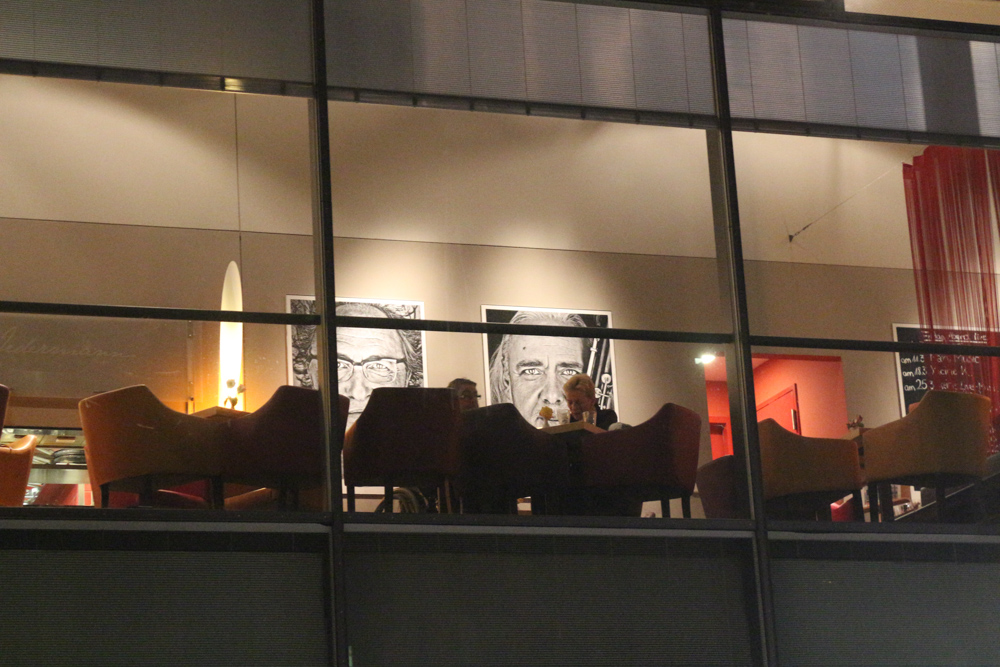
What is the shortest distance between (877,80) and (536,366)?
7.59 feet

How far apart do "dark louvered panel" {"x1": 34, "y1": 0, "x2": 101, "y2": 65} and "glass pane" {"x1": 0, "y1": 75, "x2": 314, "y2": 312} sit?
0.24 meters

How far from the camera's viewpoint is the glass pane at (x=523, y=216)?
5344 millimetres

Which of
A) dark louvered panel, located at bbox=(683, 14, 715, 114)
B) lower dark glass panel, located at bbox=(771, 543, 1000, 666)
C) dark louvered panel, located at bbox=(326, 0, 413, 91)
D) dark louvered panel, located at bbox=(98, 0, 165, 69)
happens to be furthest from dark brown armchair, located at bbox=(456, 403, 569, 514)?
dark louvered panel, located at bbox=(98, 0, 165, 69)

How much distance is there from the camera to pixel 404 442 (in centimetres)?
509

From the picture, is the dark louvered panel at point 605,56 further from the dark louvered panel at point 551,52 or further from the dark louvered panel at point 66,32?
the dark louvered panel at point 66,32

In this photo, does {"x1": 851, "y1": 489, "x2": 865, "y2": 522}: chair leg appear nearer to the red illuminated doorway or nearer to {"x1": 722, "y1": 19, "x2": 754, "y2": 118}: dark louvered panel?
the red illuminated doorway

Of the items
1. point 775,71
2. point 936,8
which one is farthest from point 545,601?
point 936,8

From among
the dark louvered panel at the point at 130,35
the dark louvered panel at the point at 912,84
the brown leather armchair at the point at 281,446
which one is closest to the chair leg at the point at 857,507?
the dark louvered panel at the point at 912,84

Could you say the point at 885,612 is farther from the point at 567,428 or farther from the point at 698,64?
the point at 698,64

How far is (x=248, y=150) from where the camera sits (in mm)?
5781

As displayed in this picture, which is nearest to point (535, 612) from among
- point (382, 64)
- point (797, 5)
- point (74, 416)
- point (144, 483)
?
point (144, 483)

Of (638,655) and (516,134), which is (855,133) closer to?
(516,134)

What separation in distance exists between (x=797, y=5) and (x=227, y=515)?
361 centimetres

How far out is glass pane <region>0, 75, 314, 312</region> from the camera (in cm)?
495
